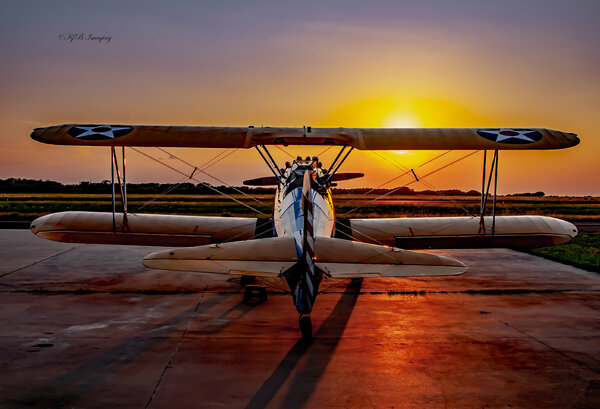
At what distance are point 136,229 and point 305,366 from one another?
21.1 ft

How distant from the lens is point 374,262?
5.95 meters

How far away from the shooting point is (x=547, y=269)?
491 inches

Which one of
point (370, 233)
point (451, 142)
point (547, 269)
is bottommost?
point (547, 269)

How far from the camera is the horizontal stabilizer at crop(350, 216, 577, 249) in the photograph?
10.7 meters

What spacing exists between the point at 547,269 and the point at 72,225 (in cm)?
1169

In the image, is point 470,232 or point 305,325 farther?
point 470,232

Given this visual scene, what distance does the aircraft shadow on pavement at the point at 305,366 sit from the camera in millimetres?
5004

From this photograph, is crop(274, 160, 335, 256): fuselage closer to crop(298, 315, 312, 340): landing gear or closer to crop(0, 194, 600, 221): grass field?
crop(298, 315, 312, 340): landing gear

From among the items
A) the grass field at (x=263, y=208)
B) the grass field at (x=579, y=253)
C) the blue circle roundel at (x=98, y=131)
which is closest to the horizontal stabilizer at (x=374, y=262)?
the blue circle roundel at (x=98, y=131)

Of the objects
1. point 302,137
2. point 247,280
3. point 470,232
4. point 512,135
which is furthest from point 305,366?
point 470,232

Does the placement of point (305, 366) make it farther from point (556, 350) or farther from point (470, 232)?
point (470, 232)

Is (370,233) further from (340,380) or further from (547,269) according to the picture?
(340,380)

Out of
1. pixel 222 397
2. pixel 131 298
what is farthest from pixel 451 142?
pixel 131 298

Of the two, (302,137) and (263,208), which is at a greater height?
(302,137)
